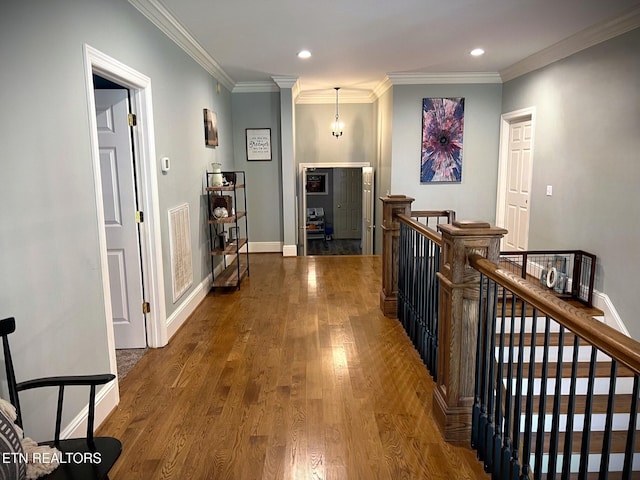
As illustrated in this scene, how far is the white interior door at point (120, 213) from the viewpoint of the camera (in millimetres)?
3336

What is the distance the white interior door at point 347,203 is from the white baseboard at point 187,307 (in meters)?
7.65

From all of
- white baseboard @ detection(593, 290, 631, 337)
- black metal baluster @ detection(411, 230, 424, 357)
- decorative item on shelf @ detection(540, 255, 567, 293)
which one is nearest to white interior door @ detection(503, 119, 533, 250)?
decorative item on shelf @ detection(540, 255, 567, 293)

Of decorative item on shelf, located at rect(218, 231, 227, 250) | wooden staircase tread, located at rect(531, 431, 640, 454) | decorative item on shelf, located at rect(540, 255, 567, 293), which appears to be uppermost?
decorative item on shelf, located at rect(218, 231, 227, 250)

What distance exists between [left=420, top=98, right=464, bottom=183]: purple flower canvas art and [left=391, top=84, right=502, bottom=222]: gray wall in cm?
8

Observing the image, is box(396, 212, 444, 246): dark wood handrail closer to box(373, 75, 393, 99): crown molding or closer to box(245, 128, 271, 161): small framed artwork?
box(373, 75, 393, 99): crown molding

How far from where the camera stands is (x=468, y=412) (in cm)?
236

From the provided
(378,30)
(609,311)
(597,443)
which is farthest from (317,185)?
(597,443)

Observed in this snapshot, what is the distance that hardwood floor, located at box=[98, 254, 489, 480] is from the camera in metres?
2.21

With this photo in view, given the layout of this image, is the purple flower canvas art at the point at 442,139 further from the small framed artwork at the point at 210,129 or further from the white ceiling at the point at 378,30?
the small framed artwork at the point at 210,129

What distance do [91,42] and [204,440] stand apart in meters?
2.29

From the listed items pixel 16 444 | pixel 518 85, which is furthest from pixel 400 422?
pixel 518 85

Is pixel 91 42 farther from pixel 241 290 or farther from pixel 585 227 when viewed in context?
pixel 585 227

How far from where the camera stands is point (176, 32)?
4062mm

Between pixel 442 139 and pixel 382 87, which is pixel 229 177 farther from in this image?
pixel 442 139
